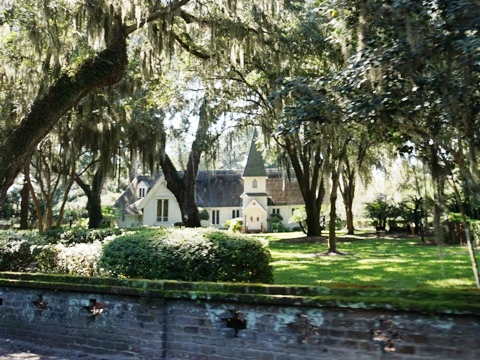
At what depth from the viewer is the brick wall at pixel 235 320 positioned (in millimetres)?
3484

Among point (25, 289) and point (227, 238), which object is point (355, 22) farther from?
point (25, 289)

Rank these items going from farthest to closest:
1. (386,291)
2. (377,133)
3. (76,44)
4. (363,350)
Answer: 1. (76,44)
2. (377,133)
3. (386,291)
4. (363,350)

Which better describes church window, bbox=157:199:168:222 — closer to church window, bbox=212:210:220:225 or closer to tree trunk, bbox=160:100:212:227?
church window, bbox=212:210:220:225

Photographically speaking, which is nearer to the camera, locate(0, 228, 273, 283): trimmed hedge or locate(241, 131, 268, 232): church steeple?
locate(0, 228, 273, 283): trimmed hedge

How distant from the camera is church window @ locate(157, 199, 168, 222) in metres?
40.1

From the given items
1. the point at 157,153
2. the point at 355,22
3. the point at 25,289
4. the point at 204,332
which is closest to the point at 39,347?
the point at 25,289

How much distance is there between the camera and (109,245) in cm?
670

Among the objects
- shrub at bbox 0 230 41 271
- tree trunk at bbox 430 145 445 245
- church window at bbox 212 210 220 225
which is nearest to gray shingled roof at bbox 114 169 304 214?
church window at bbox 212 210 220 225

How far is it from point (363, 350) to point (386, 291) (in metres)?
0.56

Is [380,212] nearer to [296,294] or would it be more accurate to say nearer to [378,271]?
[378,271]

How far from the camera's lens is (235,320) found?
4438mm

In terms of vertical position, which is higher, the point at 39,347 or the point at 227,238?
the point at 227,238

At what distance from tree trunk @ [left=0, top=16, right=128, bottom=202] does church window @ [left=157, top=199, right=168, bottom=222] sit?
30356 millimetres

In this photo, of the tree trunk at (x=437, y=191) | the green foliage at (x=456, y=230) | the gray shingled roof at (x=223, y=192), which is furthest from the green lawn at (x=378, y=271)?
the gray shingled roof at (x=223, y=192)
